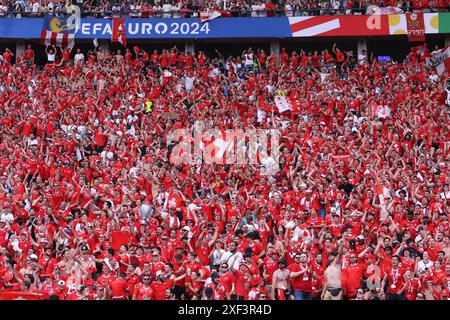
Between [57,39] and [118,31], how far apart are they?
7.85 feet

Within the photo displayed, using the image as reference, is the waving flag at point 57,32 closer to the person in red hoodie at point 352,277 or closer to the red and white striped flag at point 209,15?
the red and white striped flag at point 209,15

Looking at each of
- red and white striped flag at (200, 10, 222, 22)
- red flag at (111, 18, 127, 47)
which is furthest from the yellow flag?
red and white striped flag at (200, 10, 222, 22)

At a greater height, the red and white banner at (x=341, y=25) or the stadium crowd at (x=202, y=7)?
the stadium crowd at (x=202, y=7)

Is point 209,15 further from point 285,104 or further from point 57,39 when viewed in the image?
point 285,104

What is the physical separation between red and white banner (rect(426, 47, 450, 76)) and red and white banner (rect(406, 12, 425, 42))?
2.09m

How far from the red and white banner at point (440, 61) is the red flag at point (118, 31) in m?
11.6

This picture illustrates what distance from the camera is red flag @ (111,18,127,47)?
101ft

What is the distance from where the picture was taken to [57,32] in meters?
31.1

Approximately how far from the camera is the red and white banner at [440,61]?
27.7 meters

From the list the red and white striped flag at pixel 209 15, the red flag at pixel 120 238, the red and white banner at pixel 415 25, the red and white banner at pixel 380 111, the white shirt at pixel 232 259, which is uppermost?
the red and white striped flag at pixel 209 15

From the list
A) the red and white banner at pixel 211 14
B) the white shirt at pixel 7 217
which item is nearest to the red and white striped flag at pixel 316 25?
the red and white banner at pixel 211 14

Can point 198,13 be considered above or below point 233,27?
above

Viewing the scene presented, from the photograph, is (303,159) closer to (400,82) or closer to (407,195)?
(407,195)

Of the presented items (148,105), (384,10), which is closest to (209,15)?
(384,10)
